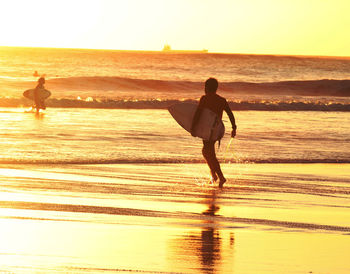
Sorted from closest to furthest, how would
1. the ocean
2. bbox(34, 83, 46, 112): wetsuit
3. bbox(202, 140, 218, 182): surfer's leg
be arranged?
the ocean
bbox(202, 140, 218, 182): surfer's leg
bbox(34, 83, 46, 112): wetsuit

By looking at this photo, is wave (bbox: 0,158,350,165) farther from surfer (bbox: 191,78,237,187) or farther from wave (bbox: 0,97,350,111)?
wave (bbox: 0,97,350,111)

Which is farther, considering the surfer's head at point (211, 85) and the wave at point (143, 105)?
the wave at point (143, 105)

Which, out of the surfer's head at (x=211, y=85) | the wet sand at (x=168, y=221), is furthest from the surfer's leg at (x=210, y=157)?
the surfer's head at (x=211, y=85)

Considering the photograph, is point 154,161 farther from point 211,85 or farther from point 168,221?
point 168,221

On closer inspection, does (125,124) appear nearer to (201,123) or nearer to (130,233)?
(201,123)

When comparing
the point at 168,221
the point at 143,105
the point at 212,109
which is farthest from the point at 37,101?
the point at 168,221

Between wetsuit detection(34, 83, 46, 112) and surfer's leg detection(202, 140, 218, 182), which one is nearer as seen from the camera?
surfer's leg detection(202, 140, 218, 182)

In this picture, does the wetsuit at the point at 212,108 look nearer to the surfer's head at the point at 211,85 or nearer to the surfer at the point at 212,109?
the surfer at the point at 212,109

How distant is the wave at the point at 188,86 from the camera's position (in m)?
63.4

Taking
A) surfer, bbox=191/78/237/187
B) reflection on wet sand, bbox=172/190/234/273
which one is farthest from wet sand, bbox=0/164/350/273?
surfer, bbox=191/78/237/187

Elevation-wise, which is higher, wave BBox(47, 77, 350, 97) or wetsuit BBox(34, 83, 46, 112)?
wave BBox(47, 77, 350, 97)

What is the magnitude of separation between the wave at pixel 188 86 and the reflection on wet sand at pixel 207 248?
52.0 metres

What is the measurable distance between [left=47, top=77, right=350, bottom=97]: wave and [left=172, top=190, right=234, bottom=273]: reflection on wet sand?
2047 inches

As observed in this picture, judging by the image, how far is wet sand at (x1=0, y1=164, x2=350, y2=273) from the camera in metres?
7.35
